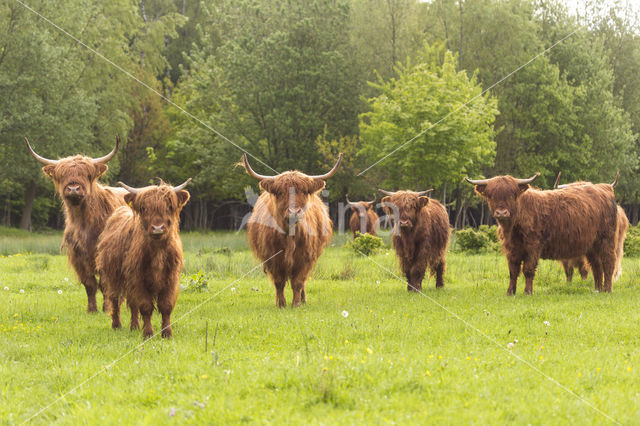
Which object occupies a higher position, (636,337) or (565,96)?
(565,96)

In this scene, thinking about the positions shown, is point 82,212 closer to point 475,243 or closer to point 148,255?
point 148,255

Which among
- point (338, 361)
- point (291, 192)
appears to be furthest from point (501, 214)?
point (338, 361)

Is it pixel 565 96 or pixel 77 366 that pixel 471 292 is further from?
pixel 565 96

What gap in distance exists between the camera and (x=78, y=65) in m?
30.1

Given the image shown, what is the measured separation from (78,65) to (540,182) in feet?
81.0

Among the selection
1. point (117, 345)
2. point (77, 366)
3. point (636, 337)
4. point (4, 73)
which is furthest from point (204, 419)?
point (4, 73)

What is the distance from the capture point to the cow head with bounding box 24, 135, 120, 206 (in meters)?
7.54

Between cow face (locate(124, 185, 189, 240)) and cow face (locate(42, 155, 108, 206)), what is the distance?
203cm

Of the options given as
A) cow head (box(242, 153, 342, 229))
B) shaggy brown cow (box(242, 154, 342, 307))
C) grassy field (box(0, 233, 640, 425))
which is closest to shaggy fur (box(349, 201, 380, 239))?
grassy field (box(0, 233, 640, 425))

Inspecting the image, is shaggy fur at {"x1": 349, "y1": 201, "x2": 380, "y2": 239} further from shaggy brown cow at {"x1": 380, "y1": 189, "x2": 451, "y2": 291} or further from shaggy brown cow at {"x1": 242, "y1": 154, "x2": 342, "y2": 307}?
shaggy brown cow at {"x1": 242, "y1": 154, "x2": 342, "y2": 307}

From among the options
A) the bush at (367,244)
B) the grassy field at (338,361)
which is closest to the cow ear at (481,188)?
the grassy field at (338,361)

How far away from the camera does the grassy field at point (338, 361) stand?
380 cm

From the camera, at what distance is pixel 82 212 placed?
7777mm

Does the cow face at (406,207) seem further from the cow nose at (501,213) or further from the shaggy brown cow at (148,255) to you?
the shaggy brown cow at (148,255)
